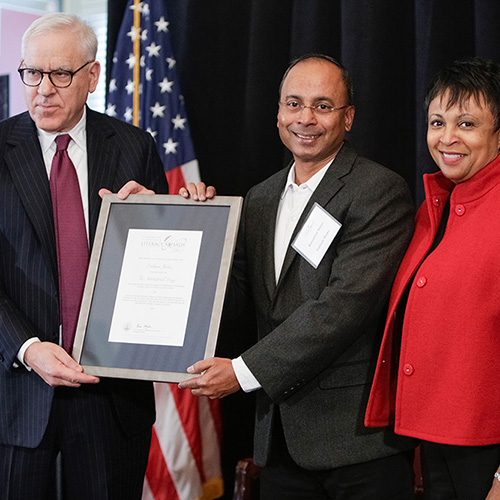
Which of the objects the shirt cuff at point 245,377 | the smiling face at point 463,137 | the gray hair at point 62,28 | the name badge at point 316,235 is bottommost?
the shirt cuff at point 245,377

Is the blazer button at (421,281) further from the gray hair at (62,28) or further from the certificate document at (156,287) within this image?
the gray hair at (62,28)

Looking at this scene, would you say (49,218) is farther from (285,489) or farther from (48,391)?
(285,489)

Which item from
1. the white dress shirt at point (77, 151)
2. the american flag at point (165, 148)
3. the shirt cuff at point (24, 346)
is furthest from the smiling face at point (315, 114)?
the american flag at point (165, 148)

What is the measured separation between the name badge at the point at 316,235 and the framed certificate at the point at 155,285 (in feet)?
0.63

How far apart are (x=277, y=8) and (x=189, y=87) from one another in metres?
0.54

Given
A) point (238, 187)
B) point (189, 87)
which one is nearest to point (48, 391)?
point (238, 187)

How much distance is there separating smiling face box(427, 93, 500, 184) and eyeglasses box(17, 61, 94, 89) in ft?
3.48

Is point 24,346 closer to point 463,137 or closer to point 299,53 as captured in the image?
point 463,137

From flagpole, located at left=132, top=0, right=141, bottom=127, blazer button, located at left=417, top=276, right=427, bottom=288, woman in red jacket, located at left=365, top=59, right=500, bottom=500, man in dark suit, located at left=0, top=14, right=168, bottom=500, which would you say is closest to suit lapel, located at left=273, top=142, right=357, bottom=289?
woman in red jacket, located at left=365, top=59, right=500, bottom=500

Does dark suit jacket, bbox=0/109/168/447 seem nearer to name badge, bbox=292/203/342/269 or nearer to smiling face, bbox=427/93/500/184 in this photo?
name badge, bbox=292/203/342/269

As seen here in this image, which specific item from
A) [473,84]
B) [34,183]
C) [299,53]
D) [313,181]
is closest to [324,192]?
[313,181]

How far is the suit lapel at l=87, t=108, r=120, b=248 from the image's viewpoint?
6.93 ft

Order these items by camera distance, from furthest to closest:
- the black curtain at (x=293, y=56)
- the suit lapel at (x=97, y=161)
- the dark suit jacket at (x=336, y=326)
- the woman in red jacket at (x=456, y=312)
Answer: the black curtain at (x=293, y=56) < the suit lapel at (x=97, y=161) < the dark suit jacket at (x=336, y=326) < the woman in red jacket at (x=456, y=312)

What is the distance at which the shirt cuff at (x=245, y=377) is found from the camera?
1.96 meters
